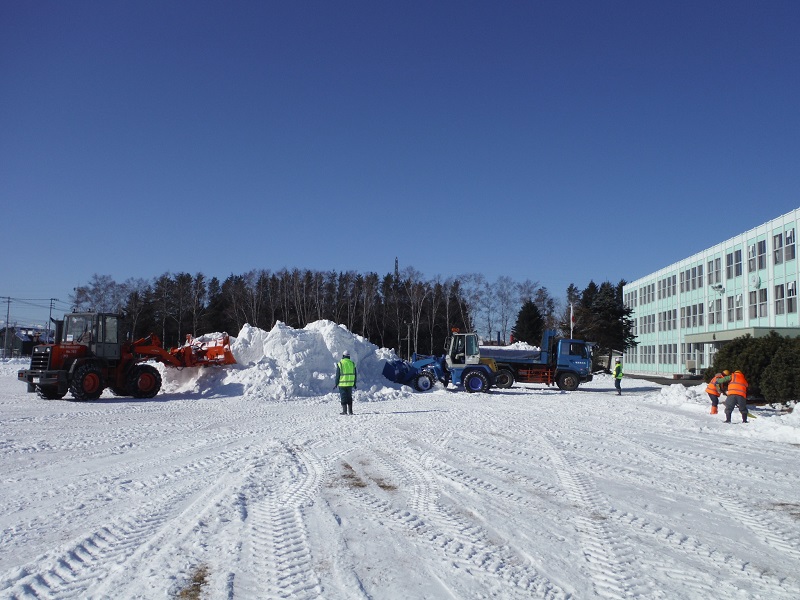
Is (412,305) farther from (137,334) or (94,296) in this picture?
(94,296)

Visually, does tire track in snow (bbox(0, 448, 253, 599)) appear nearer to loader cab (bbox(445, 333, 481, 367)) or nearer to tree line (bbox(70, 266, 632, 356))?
loader cab (bbox(445, 333, 481, 367))

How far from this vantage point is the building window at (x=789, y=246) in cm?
3346

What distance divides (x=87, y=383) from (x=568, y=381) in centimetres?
1949

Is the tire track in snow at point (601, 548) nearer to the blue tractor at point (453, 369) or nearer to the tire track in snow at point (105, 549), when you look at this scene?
the tire track in snow at point (105, 549)

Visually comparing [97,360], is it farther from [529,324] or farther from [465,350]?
[529,324]

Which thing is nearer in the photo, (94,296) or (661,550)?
(661,550)

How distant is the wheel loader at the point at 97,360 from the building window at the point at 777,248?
31450 millimetres

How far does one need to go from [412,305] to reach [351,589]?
178 feet

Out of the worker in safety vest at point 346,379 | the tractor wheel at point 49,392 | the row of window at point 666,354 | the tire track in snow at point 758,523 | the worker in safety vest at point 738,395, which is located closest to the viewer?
the tire track in snow at point 758,523

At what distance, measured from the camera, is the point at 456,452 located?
955 cm

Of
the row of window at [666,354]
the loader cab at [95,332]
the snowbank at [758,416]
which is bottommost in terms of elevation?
the snowbank at [758,416]

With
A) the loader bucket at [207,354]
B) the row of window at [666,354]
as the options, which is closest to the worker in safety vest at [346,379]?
the loader bucket at [207,354]

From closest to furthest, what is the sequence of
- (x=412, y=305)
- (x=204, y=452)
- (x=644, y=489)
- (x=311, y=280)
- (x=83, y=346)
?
1. (x=644, y=489)
2. (x=204, y=452)
3. (x=83, y=346)
4. (x=412, y=305)
5. (x=311, y=280)

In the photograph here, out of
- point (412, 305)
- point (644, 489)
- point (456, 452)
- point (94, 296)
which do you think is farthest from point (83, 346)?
point (94, 296)
